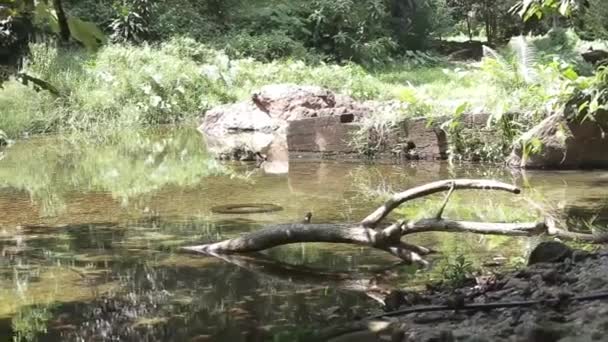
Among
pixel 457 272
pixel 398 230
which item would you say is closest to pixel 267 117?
pixel 398 230

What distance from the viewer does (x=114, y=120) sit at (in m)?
14.4

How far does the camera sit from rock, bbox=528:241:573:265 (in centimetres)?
413

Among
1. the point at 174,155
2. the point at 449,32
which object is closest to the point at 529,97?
the point at 174,155

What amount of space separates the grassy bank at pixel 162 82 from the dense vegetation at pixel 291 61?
3 centimetres

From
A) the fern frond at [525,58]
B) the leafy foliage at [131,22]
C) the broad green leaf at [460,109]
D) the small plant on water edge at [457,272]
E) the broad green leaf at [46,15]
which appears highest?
the leafy foliage at [131,22]

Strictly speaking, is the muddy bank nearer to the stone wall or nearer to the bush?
the stone wall

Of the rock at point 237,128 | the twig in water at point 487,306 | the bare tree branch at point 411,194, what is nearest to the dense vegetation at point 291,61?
the bare tree branch at point 411,194

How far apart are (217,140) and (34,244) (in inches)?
270

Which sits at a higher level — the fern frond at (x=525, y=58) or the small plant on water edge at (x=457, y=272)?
the fern frond at (x=525, y=58)

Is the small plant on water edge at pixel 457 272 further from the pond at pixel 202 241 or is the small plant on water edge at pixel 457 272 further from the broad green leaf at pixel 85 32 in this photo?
the broad green leaf at pixel 85 32

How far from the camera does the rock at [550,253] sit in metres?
4.13

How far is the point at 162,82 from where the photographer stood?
50.5 feet

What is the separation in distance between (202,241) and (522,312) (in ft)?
9.89

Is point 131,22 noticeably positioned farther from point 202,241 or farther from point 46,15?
point 46,15
